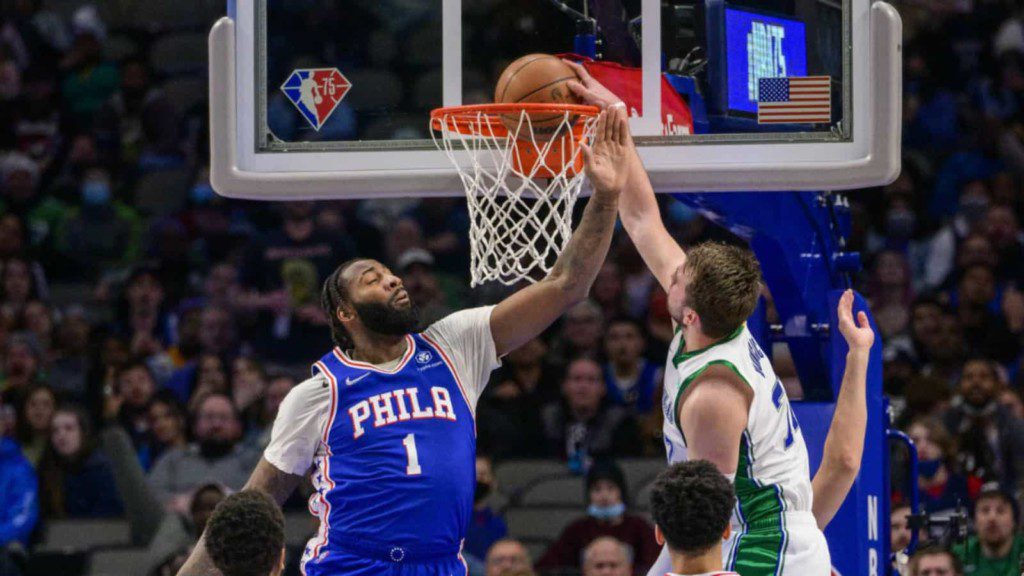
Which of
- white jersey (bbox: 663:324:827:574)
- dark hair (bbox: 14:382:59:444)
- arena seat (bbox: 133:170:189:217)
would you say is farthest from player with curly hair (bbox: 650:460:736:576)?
arena seat (bbox: 133:170:189:217)

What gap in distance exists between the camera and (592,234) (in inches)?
217

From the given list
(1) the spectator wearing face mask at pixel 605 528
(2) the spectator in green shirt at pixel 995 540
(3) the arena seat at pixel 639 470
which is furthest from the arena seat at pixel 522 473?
(2) the spectator in green shirt at pixel 995 540

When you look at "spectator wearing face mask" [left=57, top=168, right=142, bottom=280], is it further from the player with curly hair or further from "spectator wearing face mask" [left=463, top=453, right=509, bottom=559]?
the player with curly hair

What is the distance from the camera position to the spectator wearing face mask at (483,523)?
8.95m

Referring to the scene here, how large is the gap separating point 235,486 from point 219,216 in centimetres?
334

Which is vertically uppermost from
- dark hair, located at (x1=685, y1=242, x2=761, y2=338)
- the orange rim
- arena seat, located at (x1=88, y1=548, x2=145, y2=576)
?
the orange rim

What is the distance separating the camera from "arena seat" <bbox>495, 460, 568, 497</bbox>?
9.52m

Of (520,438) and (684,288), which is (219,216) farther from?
(684,288)

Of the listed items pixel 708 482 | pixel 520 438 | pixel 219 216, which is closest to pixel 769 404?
pixel 708 482

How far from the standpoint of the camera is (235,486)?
31.2 feet

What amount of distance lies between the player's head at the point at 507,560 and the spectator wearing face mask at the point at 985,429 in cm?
241

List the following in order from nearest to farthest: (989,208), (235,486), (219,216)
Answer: (235,486)
(989,208)
(219,216)

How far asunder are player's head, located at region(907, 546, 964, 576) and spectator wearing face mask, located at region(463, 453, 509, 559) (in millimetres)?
2370

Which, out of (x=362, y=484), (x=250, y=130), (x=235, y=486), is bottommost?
(x=235, y=486)
